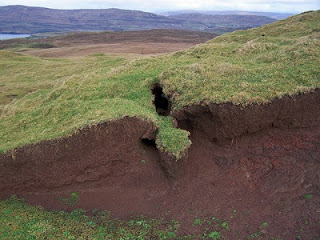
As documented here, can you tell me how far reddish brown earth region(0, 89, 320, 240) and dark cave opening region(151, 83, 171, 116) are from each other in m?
2.53

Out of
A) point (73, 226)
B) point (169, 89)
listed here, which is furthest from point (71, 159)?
point (169, 89)

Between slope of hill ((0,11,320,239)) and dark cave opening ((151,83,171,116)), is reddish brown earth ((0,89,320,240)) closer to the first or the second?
slope of hill ((0,11,320,239))

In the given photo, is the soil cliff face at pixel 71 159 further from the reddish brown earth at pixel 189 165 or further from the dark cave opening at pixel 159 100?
the dark cave opening at pixel 159 100

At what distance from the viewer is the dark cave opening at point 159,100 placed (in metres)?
13.8

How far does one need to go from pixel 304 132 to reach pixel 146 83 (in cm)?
707

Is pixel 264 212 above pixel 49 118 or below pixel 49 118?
below

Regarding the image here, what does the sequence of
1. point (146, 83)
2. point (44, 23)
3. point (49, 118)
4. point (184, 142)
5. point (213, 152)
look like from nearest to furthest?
point (184, 142)
point (213, 152)
point (49, 118)
point (146, 83)
point (44, 23)

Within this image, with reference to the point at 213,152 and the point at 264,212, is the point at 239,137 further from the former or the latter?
the point at 264,212

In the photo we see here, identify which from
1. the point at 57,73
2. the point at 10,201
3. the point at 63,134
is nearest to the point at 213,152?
the point at 63,134

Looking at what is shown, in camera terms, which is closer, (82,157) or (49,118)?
(82,157)

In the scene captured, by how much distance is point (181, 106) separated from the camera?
11.8 m

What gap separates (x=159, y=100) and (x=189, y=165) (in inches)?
168

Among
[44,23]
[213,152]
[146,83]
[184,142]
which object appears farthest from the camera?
[44,23]

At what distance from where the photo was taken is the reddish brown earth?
1019 cm
